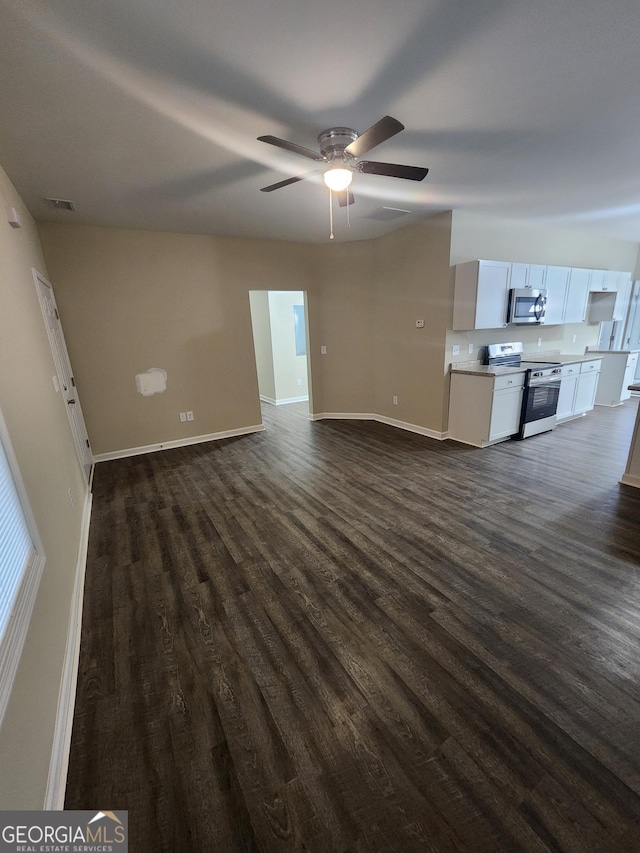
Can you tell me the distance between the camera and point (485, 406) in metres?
4.22

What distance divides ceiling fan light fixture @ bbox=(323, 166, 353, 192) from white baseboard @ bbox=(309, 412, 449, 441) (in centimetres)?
333

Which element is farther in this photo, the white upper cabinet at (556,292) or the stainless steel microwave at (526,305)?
the white upper cabinet at (556,292)

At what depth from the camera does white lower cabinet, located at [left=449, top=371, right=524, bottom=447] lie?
4164 mm

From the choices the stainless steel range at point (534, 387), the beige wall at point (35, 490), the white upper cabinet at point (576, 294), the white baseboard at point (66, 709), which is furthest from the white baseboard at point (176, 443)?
the white upper cabinet at point (576, 294)

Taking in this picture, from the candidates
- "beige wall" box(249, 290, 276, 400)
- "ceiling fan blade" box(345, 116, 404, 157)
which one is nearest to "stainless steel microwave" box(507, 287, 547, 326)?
"ceiling fan blade" box(345, 116, 404, 157)

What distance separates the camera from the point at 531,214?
4.28m

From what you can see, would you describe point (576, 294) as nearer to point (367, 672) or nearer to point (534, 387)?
point (534, 387)

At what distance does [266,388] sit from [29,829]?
263 inches

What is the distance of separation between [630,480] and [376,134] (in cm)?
365

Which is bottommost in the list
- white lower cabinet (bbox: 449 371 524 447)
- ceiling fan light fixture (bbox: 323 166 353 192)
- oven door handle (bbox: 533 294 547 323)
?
white lower cabinet (bbox: 449 371 524 447)

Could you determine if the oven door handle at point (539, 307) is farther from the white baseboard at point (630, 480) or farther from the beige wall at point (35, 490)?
the beige wall at point (35, 490)

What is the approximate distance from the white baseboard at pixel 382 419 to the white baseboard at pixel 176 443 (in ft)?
3.65

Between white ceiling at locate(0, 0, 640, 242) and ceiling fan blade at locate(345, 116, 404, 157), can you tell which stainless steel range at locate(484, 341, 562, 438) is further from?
ceiling fan blade at locate(345, 116, 404, 157)

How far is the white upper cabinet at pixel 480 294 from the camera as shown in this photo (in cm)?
405
